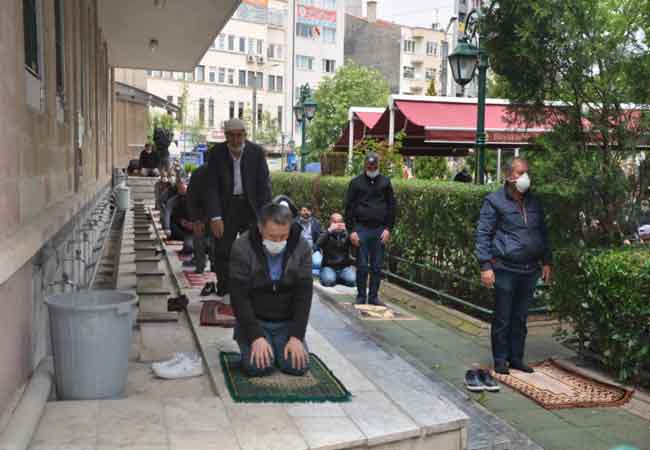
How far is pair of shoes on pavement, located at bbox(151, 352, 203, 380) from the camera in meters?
5.34

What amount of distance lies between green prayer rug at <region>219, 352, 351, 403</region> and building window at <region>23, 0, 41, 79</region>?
2.59 meters

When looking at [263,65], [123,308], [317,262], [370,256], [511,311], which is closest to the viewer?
[123,308]

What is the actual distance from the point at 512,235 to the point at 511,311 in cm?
71

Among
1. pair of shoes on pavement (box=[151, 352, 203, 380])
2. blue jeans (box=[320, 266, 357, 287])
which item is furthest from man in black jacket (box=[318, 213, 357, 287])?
pair of shoes on pavement (box=[151, 352, 203, 380])

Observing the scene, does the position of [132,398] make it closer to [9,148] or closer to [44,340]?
[44,340]

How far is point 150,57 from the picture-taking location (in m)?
19.2

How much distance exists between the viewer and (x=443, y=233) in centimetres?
988

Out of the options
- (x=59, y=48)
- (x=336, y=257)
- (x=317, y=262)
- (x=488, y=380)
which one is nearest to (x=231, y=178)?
(x=59, y=48)

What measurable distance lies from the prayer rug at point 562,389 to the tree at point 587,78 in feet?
4.53

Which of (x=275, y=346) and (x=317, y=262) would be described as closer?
(x=275, y=346)

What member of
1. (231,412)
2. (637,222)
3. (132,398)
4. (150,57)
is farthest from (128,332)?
(150,57)

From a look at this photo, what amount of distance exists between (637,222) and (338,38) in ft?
227

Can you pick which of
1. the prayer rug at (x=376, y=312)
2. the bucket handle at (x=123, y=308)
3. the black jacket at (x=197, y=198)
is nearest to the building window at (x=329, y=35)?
the prayer rug at (x=376, y=312)

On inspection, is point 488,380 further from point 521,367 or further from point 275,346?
point 275,346
